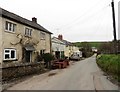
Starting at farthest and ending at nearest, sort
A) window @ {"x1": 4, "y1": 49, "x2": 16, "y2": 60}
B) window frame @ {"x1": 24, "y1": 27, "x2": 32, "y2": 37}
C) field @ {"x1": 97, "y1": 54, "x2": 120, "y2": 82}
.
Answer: window frame @ {"x1": 24, "y1": 27, "x2": 32, "y2": 37}, window @ {"x1": 4, "y1": 49, "x2": 16, "y2": 60}, field @ {"x1": 97, "y1": 54, "x2": 120, "y2": 82}

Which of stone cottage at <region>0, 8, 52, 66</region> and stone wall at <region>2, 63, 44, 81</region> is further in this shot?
stone cottage at <region>0, 8, 52, 66</region>

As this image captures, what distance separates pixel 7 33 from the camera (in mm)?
23234

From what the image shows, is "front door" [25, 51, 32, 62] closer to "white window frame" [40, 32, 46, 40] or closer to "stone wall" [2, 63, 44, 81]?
→ "stone wall" [2, 63, 44, 81]

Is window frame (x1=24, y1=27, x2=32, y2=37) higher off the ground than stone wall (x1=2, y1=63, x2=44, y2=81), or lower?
higher

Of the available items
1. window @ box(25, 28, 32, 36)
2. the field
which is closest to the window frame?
window @ box(25, 28, 32, 36)

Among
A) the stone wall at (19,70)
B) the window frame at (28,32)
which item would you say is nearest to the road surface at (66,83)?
the stone wall at (19,70)

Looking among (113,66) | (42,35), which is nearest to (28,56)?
(42,35)

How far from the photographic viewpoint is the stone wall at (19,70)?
62.7ft

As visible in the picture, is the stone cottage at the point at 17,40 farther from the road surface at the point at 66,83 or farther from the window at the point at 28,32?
the road surface at the point at 66,83

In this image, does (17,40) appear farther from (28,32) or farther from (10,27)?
(28,32)

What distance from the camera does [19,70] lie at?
71.1ft

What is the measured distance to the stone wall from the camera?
62.7ft

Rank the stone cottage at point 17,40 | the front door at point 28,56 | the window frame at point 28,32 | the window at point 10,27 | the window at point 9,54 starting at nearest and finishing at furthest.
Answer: the stone cottage at point 17,40, the window at point 9,54, the window at point 10,27, the window frame at point 28,32, the front door at point 28,56

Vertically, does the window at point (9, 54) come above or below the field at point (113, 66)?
above
